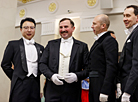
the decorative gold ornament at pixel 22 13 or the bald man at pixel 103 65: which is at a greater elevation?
the decorative gold ornament at pixel 22 13

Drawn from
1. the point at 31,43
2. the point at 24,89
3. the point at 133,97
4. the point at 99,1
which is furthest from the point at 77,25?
the point at 133,97

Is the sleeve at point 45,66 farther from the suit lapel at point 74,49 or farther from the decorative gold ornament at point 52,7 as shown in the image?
the decorative gold ornament at point 52,7

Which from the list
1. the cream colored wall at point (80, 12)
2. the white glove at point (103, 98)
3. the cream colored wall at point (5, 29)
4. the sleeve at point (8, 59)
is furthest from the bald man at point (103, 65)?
the cream colored wall at point (80, 12)

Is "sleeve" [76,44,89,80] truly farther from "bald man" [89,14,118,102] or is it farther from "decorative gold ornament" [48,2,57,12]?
"decorative gold ornament" [48,2,57,12]

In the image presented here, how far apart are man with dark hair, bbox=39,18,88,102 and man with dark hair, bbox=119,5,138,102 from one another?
0.66 metres

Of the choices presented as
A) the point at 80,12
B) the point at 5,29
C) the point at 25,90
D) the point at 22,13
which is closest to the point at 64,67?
the point at 25,90

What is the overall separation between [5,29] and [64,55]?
2009mm

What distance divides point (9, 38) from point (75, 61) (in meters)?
2.08

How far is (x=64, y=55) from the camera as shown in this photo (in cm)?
299

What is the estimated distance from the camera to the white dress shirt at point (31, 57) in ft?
10.2

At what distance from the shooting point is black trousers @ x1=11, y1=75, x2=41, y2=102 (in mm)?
3002

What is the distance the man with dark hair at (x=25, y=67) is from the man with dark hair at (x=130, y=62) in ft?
4.37

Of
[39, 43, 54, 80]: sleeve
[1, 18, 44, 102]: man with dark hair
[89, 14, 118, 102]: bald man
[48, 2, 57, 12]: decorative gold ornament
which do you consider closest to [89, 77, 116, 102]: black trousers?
[89, 14, 118, 102]: bald man

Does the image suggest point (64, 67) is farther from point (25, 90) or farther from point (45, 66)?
point (25, 90)
